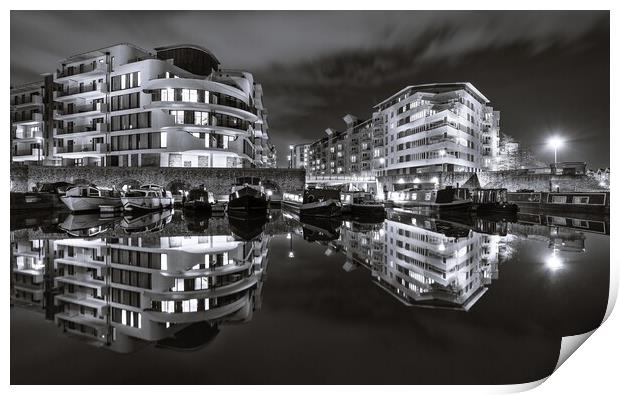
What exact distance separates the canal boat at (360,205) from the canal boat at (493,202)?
943 centimetres

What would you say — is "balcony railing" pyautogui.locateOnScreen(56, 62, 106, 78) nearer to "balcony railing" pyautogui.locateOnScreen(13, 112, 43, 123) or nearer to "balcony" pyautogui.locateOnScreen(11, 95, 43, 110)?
"balcony" pyautogui.locateOnScreen(11, 95, 43, 110)

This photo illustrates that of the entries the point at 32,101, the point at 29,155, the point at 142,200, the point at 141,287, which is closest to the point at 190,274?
the point at 141,287

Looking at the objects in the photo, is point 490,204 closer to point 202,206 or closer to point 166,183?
point 202,206

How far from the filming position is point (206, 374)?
153 inches

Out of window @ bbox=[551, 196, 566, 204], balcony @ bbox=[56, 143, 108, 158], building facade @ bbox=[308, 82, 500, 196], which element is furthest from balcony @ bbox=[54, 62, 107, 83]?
window @ bbox=[551, 196, 566, 204]

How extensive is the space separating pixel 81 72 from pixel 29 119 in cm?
1259

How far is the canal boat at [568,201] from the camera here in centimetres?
2419

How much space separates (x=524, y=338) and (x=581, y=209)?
26743mm

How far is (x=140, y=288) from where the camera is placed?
6.49 metres

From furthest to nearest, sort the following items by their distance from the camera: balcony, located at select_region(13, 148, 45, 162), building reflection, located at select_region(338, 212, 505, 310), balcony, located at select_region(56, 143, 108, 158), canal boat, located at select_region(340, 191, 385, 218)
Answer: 1. balcony, located at select_region(13, 148, 45, 162)
2. balcony, located at select_region(56, 143, 108, 158)
3. canal boat, located at select_region(340, 191, 385, 218)
4. building reflection, located at select_region(338, 212, 505, 310)

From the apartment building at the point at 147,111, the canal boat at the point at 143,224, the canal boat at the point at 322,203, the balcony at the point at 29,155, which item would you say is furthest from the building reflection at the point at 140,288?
the balcony at the point at 29,155

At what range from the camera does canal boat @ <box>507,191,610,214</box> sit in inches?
952

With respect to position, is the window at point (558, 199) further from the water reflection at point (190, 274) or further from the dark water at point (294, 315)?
the dark water at point (294, 315)

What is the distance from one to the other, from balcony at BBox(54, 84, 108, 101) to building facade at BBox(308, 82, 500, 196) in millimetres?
27505
